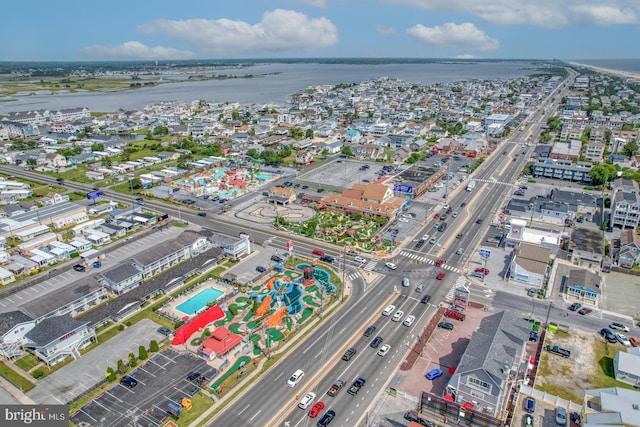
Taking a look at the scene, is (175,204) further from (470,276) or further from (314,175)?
(470,276)

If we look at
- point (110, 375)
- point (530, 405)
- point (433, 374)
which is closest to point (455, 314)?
point (433, 374)

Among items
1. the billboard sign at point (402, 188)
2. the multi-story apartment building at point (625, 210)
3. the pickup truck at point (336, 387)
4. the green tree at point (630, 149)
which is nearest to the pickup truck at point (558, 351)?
the pickup truck at point (336, 387)

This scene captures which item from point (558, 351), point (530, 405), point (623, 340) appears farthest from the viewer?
point (623, 340)

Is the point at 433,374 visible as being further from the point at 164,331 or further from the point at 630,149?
the point at 630,149

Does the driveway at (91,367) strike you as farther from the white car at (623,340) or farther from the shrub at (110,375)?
the white car at (623,340)

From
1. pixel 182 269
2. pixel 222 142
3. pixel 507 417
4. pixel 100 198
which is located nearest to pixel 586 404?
pixel 507 417

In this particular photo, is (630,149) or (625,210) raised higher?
(630,149)
